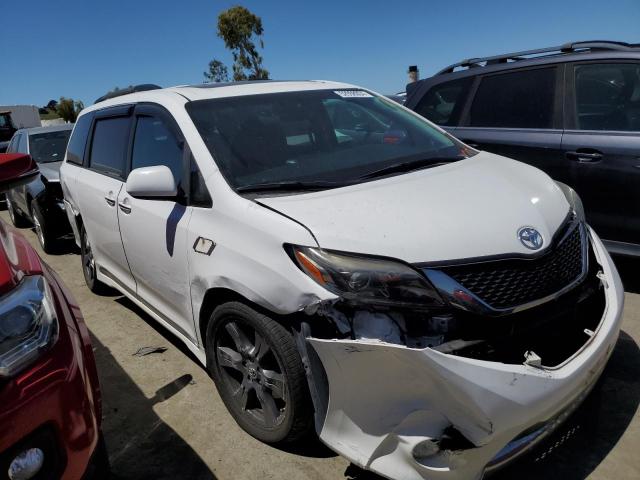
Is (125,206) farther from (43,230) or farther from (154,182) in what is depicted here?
(43,230)

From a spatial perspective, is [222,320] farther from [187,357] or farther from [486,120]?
[486,120]

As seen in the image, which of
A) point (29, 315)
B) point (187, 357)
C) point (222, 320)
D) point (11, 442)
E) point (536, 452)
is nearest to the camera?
point (11, 442)

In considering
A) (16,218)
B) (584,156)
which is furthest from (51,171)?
(584,156)

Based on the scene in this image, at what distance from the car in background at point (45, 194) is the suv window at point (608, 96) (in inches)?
199

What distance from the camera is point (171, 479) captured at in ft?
7.59

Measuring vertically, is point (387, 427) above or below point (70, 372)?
below

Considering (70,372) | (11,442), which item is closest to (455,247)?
(70,372)

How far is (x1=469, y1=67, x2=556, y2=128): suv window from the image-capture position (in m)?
4.10

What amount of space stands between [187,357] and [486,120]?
3161mm

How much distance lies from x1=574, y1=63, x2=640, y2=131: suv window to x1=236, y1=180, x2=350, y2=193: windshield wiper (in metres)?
2.54

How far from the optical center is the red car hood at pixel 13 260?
4.91ft

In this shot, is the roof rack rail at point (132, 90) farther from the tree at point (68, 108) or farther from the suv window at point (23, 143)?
the tree at point (68, 108)

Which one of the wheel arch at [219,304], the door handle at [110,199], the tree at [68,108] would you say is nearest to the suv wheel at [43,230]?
the door handle at [110,199]

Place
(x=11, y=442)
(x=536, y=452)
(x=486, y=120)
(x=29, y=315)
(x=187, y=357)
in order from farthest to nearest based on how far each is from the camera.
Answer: (x=486, y=120) → (x=187, y=357) → (x=536, y=452) → (x=29, y=315) → (x=11, y=442)
